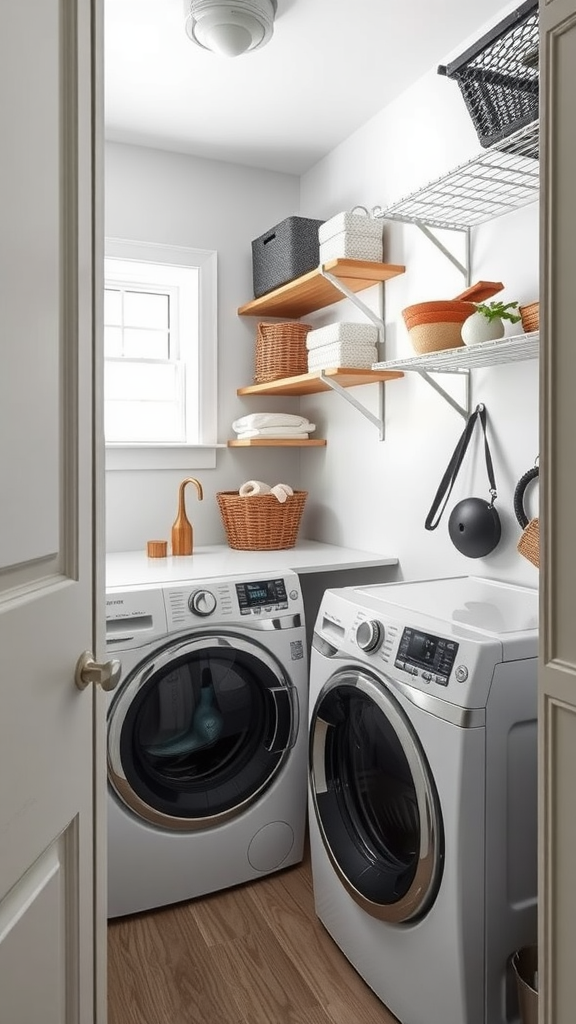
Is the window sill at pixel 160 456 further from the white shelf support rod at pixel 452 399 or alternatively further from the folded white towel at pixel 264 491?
the white shelf support rod at pixel 452 399

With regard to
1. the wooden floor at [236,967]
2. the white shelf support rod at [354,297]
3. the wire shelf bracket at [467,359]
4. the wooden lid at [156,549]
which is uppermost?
Answer: the white shelf support rod at [354,297]

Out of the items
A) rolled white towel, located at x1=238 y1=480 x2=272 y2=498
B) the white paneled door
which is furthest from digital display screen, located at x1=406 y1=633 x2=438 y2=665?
rolled white towel, located at x1=238 y1=480 x2=272 y2=498

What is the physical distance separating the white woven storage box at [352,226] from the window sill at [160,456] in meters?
0.92

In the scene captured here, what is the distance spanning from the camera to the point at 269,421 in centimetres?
276

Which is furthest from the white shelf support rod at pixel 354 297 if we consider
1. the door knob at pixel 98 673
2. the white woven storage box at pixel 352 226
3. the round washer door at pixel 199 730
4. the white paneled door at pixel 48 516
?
the door knob at pixel 98 673

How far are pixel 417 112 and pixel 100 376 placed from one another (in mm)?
1858

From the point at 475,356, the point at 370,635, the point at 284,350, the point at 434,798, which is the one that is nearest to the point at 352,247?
the point at 284,350

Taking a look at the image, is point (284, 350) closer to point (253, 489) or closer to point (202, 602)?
point (253, 489)

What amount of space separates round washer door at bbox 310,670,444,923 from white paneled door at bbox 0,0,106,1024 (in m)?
0.73

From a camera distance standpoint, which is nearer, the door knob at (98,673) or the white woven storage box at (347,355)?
the door knob at (98,673)

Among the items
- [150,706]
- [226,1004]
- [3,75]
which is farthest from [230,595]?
[3,75]

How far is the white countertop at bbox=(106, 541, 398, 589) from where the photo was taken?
218 cm

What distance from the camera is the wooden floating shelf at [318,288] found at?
234cm

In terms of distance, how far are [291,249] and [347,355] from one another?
515mm
